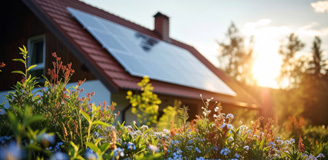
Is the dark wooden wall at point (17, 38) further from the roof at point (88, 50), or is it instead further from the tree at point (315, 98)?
the tree at point (315, 98)

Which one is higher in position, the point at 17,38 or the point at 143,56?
the point at 17,38

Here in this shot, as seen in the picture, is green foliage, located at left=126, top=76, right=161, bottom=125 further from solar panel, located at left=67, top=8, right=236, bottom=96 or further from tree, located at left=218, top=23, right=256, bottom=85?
tree, located at left=218, top=23, right=256, bottom=85

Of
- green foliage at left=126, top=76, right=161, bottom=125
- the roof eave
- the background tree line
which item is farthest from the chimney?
the background tree line

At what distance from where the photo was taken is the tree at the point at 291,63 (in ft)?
109

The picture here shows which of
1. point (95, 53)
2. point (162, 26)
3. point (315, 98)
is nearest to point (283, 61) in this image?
point (315, 98)

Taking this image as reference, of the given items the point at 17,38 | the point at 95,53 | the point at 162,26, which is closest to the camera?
the point at 95,53

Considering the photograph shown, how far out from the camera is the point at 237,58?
3481 cm

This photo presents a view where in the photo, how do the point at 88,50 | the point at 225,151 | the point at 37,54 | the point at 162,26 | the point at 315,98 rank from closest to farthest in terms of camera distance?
1. the point at 225,151
2. the point at 88,50
3. the point at 37,54
4. the point at 162,26
5. the point at 315,98

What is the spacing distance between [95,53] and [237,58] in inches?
1115

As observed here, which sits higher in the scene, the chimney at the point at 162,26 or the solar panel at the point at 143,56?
the chimney at the point at 162,26

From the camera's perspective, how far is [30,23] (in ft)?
32.7

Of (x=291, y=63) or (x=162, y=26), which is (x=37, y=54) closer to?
(x=162, y=26)

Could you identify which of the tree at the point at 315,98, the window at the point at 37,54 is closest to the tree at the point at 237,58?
the tree at the point at 315,98

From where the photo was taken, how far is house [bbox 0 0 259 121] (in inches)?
324
